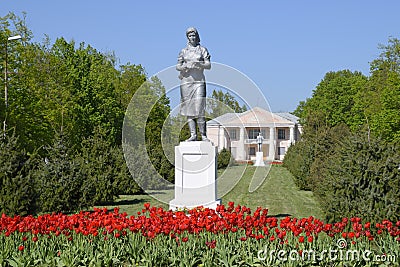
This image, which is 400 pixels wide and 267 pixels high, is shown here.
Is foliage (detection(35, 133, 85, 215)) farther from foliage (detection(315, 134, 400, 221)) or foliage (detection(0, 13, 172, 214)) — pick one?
foliage (detection(315, 134, 400, 221))

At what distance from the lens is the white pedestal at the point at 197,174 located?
1148cm

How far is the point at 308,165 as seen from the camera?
23.1 metres

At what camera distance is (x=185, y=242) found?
6.55 m

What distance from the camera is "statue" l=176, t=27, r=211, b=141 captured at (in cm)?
1165

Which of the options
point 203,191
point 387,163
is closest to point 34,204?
point 203,191

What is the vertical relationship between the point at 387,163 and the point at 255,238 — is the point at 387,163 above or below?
above

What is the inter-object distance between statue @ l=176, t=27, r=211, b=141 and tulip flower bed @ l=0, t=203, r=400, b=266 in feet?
15.3

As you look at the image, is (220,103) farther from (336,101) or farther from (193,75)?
Answer: (336,101)

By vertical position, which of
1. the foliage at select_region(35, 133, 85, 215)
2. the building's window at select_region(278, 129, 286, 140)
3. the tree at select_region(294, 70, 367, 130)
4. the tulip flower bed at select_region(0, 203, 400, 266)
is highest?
the tree at select_region(294, 70, 367, 130)

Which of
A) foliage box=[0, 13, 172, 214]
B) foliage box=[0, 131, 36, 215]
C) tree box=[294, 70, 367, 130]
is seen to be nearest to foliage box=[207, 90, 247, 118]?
foliage box=[0, 13, 172, 214]

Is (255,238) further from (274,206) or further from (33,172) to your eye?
(274,206)

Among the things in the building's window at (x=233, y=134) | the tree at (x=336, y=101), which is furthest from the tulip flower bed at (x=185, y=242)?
the tree at (x=336, y=101)

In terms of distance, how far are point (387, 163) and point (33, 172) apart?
788 cm

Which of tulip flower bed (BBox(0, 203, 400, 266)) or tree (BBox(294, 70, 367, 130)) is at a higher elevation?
tree (BBox(294, 70, 367, 130))
